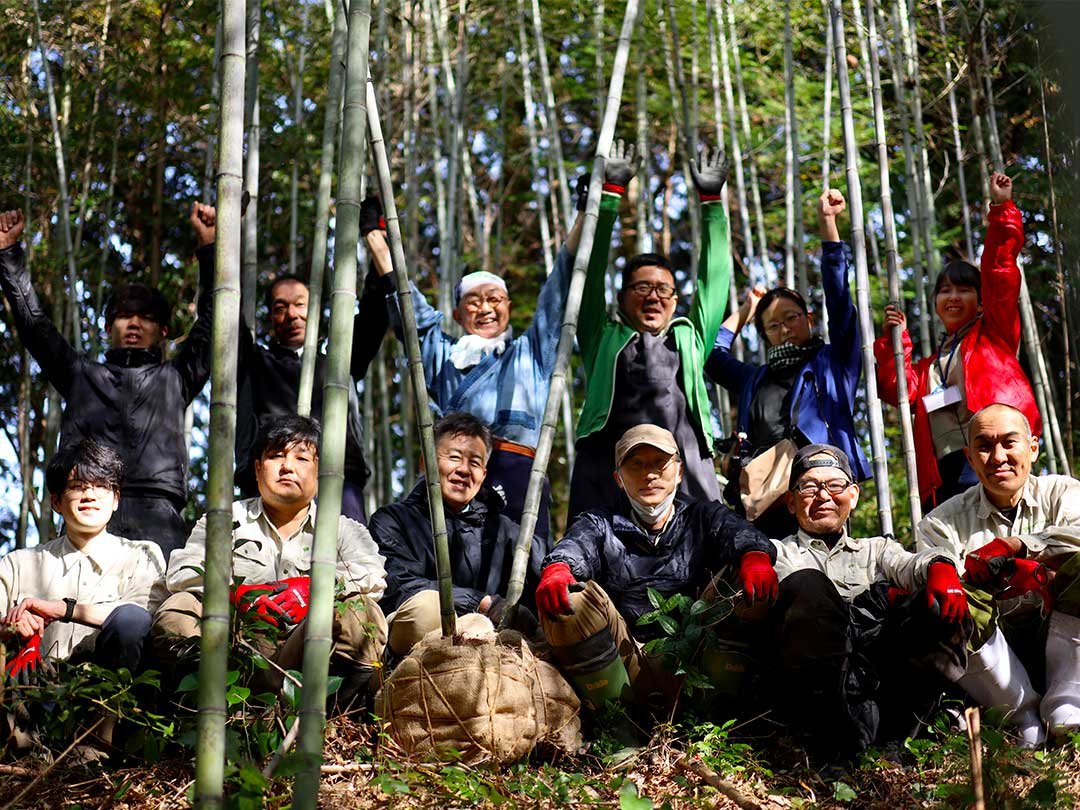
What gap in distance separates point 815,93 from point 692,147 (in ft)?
8.37

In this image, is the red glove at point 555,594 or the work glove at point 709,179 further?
the work glove at point 709,179

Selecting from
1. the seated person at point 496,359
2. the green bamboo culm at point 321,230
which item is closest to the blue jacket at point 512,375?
the seated person at point 496,359

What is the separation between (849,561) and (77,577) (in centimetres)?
175

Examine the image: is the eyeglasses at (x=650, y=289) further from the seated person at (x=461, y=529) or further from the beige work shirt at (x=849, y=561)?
the beige work shirt at (x=849, y=561)

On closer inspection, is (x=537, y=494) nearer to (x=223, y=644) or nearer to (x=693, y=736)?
(x=693, y=736)

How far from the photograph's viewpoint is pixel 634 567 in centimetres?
310

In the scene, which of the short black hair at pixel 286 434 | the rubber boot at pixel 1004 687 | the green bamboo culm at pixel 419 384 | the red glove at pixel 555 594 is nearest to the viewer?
the green bamboo culm at pixel 419 384

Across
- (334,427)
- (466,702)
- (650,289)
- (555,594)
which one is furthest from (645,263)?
(334,427)

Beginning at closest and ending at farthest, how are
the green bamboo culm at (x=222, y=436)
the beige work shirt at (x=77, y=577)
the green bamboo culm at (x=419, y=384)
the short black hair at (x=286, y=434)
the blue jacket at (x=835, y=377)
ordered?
the green bamboo culm at (x=222, y=436), the green bamboo culm at (x=419, y=384), the beige work shirt at (x=77, y=577), the short black hair at (x=286, y=434), the blue jacket at (x=835, y=377)

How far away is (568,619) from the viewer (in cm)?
279

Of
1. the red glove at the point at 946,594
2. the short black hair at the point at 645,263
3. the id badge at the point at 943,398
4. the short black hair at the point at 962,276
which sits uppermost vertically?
the short black hair at the point at 645,263

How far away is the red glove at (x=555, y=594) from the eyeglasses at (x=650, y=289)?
1175 millimetres

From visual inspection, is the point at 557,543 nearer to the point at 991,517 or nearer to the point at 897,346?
the point at 991,517

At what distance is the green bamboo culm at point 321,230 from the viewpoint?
3287 millimetres
